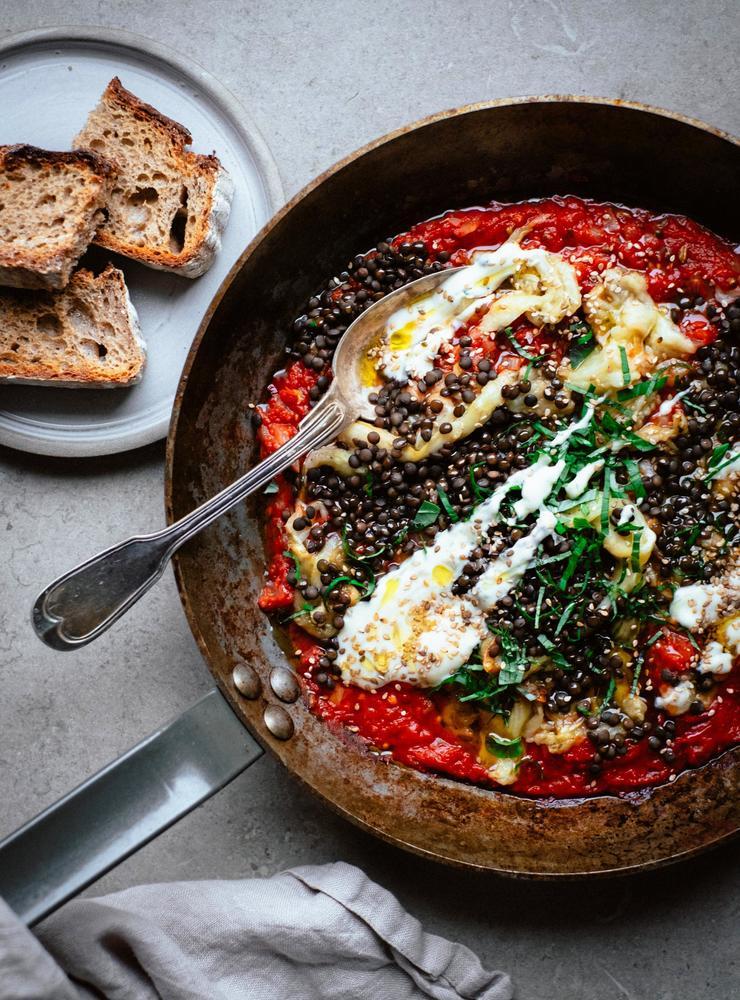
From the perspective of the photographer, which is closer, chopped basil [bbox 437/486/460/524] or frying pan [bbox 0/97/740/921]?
frying pan [bbox 0/97/740/921]

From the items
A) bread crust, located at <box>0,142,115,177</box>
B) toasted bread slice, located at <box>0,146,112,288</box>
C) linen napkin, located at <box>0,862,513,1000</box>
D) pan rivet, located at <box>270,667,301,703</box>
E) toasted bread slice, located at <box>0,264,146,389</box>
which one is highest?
bread crust, located at <box>0,142,115,177</box>

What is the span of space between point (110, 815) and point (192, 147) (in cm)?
283

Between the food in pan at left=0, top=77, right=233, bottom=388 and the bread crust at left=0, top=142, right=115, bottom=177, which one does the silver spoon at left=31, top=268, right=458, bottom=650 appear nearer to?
the food in pan at left=0, top=77, right=233, bottom=388

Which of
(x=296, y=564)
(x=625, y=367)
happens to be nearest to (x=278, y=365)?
(x=296, y=564)

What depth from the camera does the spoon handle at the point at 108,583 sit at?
10.6ft

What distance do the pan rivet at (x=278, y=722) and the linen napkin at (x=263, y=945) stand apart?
590 mm

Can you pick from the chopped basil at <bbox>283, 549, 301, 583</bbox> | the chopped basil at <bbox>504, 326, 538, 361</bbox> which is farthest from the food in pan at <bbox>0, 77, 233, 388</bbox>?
the chopped basil at <bbox>504, 326, 538, 361</bbox>

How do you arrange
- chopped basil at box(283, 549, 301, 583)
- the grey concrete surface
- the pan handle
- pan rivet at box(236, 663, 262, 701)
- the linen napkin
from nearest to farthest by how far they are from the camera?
the pan handle
the linen napkin
pan rivet at box(236, 663, 262, 701)
chopped basil at box(283, 549, 301, 583)
the grey concrete surface

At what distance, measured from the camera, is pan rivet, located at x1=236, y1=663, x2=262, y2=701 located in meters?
3.58

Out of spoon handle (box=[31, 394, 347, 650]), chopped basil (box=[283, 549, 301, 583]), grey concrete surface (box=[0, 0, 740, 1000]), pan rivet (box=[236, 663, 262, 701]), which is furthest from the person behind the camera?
grey concrete surface (box=[0, 0, 740, 1000])

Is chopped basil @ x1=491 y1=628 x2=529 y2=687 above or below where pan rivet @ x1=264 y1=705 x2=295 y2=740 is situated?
above

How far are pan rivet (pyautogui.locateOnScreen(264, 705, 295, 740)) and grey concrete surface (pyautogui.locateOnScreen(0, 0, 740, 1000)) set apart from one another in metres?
0.32

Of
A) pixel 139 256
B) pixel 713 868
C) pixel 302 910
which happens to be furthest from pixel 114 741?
pixel 713 868

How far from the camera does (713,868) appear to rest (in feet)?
12.5
